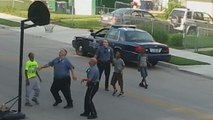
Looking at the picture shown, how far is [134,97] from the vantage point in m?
16.3

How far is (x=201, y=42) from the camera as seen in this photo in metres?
30.1

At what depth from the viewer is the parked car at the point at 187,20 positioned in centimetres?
3488

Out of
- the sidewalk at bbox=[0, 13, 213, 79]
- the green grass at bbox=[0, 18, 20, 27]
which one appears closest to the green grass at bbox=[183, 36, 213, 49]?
the sidewalk at bbox=[0, 13, 213, 79]

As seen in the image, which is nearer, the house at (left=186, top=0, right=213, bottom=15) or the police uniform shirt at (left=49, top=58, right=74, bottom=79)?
the police uniform shirt at (left=49, top=58, right=74, bottom=79)

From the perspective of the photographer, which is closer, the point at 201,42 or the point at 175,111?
the point at 175,111

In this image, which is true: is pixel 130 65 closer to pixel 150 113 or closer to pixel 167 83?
pixel 167 83

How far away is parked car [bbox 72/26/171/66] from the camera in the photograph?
71.7 feet

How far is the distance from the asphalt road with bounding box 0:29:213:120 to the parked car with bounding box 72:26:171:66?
0.53 metres

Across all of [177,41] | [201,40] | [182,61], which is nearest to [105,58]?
[182,61]

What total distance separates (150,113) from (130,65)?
8450 millimetres

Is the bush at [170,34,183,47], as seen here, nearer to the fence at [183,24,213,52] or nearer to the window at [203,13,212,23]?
the fence at [183,24,213,52]

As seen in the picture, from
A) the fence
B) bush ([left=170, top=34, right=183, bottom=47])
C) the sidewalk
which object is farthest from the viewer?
bush ([left=170, top=34, right=183, bottom=47])

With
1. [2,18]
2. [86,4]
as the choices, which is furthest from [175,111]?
[86,4]

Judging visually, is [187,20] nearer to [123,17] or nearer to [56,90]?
[123,17]
